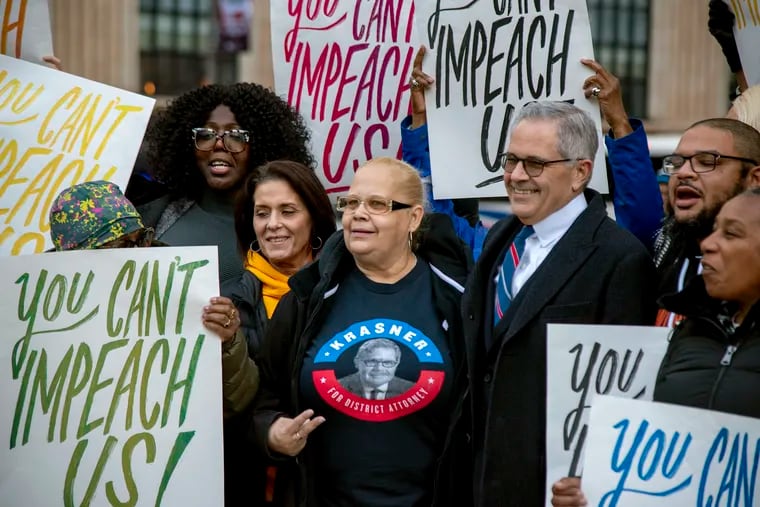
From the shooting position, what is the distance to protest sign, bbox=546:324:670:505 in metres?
3.62

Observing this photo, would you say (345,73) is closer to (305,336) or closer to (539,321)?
(305,336)

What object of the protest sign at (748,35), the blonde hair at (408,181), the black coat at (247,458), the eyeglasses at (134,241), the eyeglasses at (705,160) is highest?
the protest sign at (748,35)

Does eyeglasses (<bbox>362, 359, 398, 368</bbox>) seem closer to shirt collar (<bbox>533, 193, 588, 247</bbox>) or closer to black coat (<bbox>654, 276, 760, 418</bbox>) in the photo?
shirt collar (<bbox>533, 193, 588, 247</bbox>)

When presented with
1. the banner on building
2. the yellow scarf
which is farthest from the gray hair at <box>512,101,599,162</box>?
the banner on building

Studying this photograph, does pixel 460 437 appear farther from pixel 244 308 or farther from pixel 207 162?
pixel 207 162

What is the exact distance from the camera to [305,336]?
413cm

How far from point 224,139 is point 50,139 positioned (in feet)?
2.00

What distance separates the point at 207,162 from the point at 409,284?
1127 mm

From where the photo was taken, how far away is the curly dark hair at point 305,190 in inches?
179

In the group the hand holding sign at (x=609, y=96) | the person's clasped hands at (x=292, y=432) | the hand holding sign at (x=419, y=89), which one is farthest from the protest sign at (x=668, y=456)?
the hand holding sign at (x=419, y=89)

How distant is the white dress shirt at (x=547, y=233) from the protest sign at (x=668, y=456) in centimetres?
61

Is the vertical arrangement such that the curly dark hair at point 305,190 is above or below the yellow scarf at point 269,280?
above

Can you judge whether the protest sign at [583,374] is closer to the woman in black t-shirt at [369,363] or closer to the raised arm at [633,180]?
the woman in black t-shirt at [369,363]

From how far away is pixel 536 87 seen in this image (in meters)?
4.66
